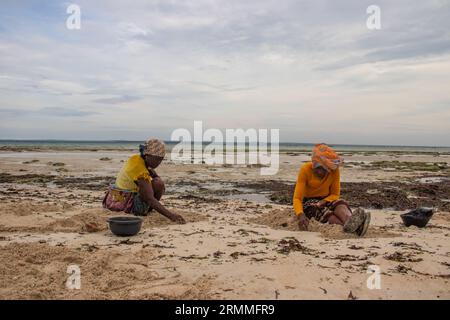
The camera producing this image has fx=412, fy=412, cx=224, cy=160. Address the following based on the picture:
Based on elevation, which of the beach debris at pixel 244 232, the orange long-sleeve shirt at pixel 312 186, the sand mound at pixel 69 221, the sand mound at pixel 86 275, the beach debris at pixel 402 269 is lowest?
the beach debris at pixel 244 232

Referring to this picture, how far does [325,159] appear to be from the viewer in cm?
680

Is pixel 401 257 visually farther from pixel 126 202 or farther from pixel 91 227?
pixel 126 202

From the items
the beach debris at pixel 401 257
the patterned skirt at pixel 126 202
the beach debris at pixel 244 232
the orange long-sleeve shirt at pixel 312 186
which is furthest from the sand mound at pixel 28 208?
the beach debris at pixel 401 257

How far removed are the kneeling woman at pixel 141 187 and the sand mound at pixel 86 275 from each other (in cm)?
189

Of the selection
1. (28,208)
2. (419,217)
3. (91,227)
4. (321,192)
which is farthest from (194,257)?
(28,208)

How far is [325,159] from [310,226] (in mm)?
1153

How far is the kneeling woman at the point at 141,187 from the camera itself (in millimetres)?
7164

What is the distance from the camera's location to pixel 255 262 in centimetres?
488

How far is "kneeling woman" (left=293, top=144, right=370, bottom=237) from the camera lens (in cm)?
682
